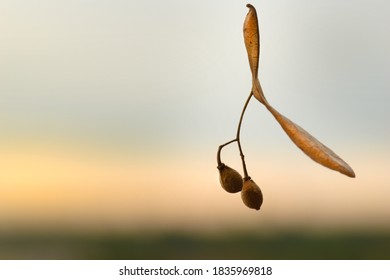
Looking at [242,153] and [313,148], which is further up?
[242,153]

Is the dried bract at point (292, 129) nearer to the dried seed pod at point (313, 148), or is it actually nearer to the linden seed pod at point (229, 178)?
the dried seed pod at point (313, 148)

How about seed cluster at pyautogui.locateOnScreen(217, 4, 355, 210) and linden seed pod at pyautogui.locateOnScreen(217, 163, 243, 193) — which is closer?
seed cluster at pyautogui.locateOnScreen(217, 4, 355, 210)

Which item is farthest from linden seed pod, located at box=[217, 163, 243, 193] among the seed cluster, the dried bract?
the dried bract

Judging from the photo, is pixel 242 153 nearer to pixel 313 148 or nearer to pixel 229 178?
pixel 229 178

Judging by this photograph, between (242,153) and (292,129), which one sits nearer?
(292,129)

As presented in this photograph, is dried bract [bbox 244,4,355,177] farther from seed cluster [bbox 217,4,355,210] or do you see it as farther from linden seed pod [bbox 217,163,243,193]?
linden seed pod [bbox 217,163,243,193]

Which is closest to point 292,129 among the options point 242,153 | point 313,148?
point 313,148
